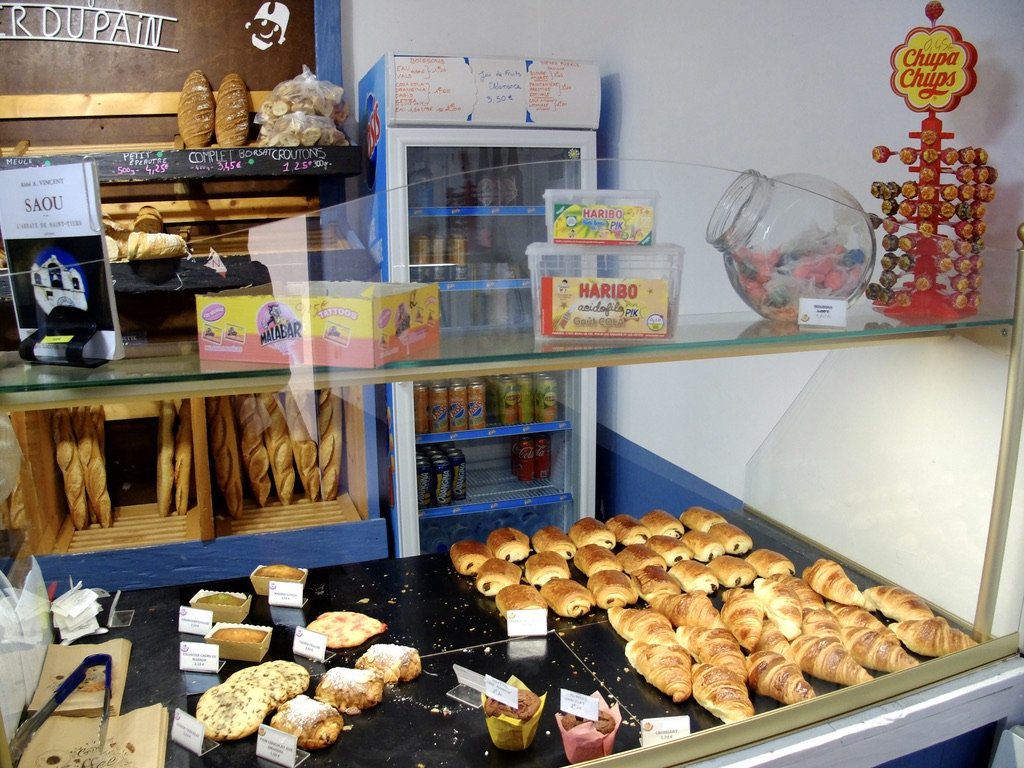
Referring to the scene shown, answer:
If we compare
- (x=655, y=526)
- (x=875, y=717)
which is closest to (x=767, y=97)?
(x=655, y=526)

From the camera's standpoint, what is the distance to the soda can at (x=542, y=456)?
3410 millimetres

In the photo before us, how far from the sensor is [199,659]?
144 centimetres

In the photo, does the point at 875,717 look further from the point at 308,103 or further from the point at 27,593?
the point at 308,103

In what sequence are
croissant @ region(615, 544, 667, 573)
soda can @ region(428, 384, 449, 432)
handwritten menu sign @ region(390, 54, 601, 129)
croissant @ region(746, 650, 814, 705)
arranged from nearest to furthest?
croissant @ region(746, 650, 814, 705) < croissant @ region(615, 544, 667, 573) < handwritten menu sign @ region(390, 54, 601, 129) < soda can @ region(428, 384, 449, 432)

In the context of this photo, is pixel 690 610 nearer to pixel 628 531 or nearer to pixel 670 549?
pixel 670 549

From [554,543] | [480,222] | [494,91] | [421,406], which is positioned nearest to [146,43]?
[494,91]

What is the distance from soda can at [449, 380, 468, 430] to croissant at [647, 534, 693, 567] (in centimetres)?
140

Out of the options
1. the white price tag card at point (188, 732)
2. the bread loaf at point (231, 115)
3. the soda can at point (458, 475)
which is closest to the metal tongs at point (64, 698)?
the white price tag card at point (188, 732)

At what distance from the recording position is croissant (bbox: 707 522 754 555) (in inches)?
74.4

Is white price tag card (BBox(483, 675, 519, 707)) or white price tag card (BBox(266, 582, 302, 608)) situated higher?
white price tag card (BBox(483, 675, 519, 707))

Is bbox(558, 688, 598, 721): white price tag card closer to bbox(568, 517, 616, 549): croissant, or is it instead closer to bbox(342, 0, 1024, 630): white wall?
bbox(568, 517, 616, 549): croissant

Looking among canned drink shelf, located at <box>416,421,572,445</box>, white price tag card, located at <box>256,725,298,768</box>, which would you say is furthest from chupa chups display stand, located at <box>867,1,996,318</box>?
canned drink shelf, located at <box>416,421,572,445</box>

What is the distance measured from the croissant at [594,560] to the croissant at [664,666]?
0.29m

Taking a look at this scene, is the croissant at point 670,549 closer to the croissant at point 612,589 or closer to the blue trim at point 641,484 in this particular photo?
the croissant at point 612,589
